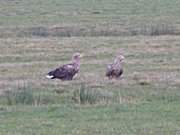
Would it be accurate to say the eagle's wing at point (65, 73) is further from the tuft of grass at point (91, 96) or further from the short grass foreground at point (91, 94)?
the tuft of grass at point (91, 96)

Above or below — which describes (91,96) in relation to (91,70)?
above

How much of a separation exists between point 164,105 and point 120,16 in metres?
26.4

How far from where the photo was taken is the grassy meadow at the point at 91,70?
1342cm

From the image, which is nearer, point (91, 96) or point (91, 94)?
point (91, 96)

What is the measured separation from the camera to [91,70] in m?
22.3

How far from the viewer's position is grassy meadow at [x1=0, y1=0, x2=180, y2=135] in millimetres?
13422

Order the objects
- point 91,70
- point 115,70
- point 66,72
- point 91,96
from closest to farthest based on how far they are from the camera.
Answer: point 91,96, point 115,70, point 66,72, point 91,70

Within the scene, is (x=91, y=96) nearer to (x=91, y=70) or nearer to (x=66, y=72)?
(x=66, y=72)

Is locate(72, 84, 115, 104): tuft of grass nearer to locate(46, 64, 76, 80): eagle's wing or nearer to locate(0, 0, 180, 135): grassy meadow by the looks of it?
locate(0, 0, 180, 135): grassy meadow

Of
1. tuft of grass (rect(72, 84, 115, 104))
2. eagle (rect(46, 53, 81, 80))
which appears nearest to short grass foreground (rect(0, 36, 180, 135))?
tuft of grass (rect(72, 84, 115, 104))

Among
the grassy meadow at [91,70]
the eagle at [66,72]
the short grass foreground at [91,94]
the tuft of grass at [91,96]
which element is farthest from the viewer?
the eagle at [66,72]

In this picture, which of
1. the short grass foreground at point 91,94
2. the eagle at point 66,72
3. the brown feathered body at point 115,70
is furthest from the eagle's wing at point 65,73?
the brown feathered body at point 115,70

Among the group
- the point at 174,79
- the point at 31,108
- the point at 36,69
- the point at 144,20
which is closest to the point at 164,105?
the point at 31,108

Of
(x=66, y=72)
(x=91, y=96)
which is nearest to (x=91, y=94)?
(x=91, y=96)
